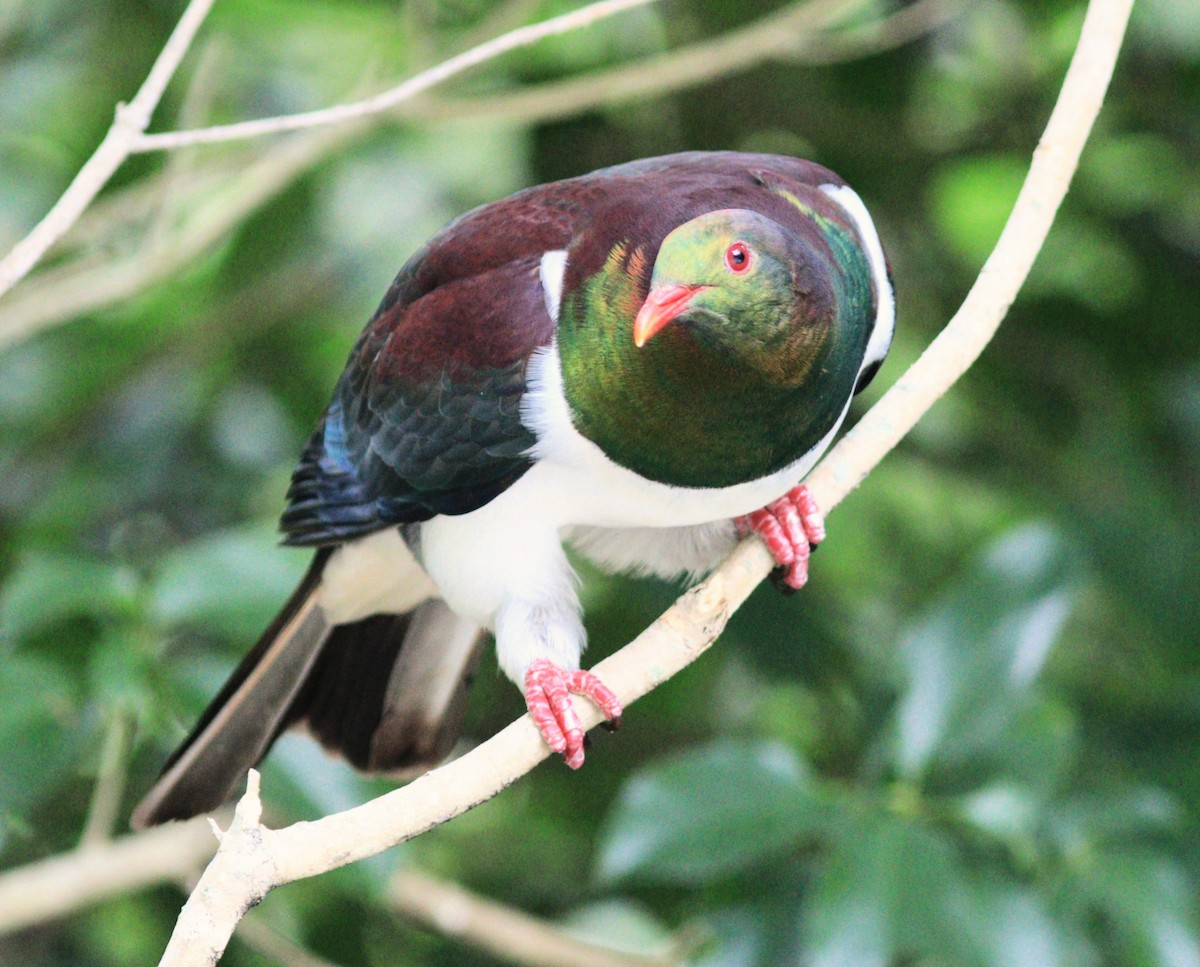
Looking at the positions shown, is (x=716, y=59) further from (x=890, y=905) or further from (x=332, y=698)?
(x=890, y=905)

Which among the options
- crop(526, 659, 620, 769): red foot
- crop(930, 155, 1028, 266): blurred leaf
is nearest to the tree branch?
crop(526, 659, 620, 769): red foot

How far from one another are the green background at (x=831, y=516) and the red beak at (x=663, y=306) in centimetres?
96

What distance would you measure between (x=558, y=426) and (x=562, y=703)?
0.36m

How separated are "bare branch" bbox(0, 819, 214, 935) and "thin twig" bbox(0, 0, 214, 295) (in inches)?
49.3

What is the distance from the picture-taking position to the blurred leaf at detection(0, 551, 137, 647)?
243 cm

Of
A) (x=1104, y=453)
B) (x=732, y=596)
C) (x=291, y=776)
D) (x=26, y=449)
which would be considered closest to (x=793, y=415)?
(x=732, y=596)

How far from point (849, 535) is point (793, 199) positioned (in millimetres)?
1497

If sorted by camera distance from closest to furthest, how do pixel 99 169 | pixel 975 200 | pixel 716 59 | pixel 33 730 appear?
1. pixel 99 169
2. pixel 33 730
3. pixel 716 59
4. pixel 975 200

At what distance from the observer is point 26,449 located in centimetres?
338

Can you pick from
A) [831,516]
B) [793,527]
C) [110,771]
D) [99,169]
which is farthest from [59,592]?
[831,516]

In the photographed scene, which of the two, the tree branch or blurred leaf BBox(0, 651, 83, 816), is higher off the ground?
the tree branch

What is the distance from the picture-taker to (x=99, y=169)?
5.80ft

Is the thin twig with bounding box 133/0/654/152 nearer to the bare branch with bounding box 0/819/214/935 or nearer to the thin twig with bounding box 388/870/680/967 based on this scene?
the bare branch with bounding box 0/819/214/935

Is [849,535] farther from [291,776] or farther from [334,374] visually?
[291,776]
